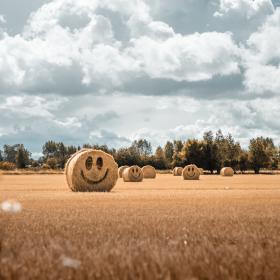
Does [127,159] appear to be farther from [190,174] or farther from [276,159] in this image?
[190,174]

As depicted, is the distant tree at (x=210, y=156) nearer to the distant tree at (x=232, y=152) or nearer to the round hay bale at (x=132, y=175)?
the distant tree at (x=232, y=152)

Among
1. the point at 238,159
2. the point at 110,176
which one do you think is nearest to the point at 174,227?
the point at 110,176

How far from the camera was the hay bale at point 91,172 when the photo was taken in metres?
21.0

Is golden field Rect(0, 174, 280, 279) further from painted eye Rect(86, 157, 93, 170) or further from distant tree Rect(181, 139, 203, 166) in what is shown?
distant tree Rect(181, 139, 203, 166)

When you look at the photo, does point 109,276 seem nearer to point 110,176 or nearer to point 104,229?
point 104,229

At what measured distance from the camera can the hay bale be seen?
20969 millimetres

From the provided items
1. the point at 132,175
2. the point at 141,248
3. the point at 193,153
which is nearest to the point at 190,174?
the point at 132,175

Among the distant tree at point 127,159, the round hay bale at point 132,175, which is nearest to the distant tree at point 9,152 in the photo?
the distant tree at point 127,159

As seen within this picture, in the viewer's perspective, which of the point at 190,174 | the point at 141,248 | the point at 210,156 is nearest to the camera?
the point at 141,248

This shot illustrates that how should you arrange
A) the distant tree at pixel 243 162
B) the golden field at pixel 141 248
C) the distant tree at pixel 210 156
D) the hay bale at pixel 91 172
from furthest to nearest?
the distant tree at pixel 243 162 → the distant tree at pixel 210 156 → the hay bale at pixel 91 172 → the golden field at pixel 141 248

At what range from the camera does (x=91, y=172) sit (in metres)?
21.2

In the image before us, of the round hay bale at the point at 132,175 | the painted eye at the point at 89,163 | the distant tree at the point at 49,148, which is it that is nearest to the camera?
the painted eye at the point at 89,163

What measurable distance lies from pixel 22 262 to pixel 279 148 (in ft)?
369

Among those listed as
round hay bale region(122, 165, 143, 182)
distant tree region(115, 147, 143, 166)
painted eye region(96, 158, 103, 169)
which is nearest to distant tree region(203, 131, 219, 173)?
distant tree region(115, 147, 143, 166)
